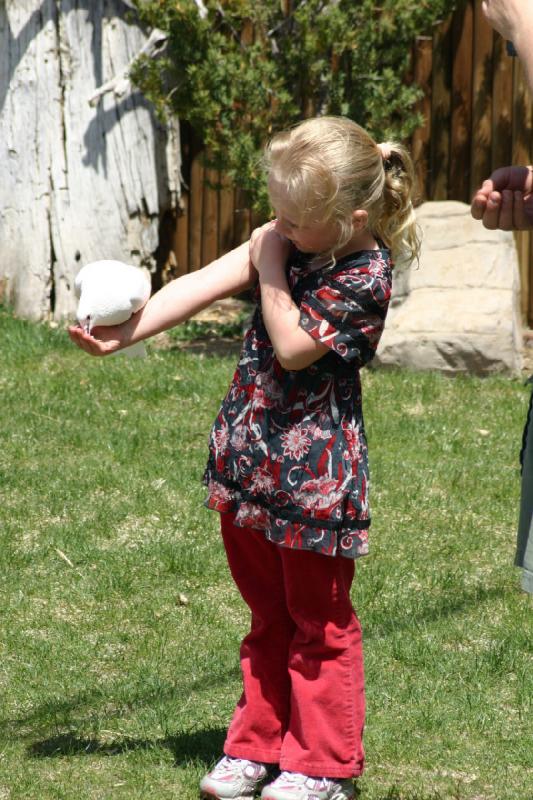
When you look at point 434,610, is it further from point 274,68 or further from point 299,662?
point 274,68

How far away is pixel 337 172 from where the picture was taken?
2.72m

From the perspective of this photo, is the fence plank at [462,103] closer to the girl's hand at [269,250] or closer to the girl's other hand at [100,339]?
the girl's hand at [269,250]

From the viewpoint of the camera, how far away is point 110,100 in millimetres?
8086

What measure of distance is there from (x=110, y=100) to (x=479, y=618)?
5.08 metres

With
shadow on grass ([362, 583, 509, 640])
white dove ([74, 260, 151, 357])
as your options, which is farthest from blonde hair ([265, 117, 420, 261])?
shadow on grass ([362, 583, 509, 640])

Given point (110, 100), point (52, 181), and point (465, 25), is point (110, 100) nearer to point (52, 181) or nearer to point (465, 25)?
point (52, 181)

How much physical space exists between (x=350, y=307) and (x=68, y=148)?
5.76m

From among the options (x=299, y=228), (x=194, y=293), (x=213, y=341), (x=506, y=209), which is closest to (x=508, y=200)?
(x=506, y=209)

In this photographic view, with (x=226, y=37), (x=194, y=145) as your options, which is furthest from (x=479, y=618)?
(x=194, y=145)

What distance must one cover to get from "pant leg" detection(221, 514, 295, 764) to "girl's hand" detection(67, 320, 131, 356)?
1.66 ft

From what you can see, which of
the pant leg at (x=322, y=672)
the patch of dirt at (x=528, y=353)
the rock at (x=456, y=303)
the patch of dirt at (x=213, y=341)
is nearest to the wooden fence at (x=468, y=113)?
the patch of dirt at (x=528, y=353)

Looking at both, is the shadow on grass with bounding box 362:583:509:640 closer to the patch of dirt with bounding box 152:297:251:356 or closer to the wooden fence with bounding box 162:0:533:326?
the patch of dirt with bounding box 152:297:251:356

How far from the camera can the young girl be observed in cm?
277

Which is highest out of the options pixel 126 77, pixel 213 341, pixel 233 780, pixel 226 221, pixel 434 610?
pixel 126 77
